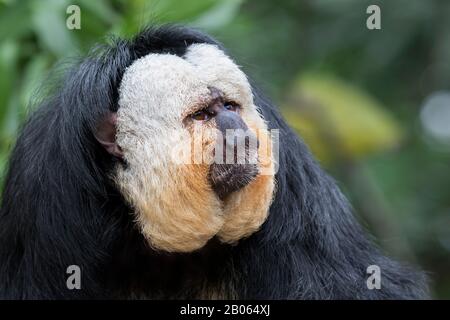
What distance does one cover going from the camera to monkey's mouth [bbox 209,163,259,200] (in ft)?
10.9

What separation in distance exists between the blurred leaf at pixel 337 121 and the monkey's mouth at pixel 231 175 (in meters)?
3.78

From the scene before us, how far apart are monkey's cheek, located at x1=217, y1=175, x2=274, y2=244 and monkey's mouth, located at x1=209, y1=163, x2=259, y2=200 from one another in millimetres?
56

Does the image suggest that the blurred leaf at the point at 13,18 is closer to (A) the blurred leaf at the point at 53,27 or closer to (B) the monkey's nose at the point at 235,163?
(A) the blurred leaf at the point at 53,27

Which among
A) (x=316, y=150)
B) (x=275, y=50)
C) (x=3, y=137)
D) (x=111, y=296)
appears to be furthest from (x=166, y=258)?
(x=275, y=50)

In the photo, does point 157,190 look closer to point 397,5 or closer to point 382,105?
point 397,5

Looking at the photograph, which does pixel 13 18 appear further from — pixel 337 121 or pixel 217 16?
pixel 337 121

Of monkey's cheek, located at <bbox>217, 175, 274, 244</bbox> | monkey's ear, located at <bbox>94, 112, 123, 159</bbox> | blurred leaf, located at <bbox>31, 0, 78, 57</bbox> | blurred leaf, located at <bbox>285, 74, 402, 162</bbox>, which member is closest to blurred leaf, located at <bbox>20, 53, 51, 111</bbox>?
blurred leaf, located at <bbox>31, 0, 78, 57</bbox>

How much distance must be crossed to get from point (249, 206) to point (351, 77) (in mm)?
6280

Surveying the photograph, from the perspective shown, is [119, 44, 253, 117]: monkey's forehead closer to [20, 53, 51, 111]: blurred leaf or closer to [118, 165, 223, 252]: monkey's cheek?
[118, 165, 223, 252]: monkey's cheek

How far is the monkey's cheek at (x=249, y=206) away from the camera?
3.42 metres

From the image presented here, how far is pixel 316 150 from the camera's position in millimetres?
7117

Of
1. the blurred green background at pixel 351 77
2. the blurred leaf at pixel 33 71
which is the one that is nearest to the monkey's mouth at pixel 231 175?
the blurred green background at pixel 351 77

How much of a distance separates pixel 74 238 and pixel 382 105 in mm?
6394

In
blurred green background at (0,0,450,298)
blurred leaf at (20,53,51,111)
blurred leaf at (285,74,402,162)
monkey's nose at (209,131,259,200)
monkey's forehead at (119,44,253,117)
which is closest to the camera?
monkey's nose at (209,131,259,200)
